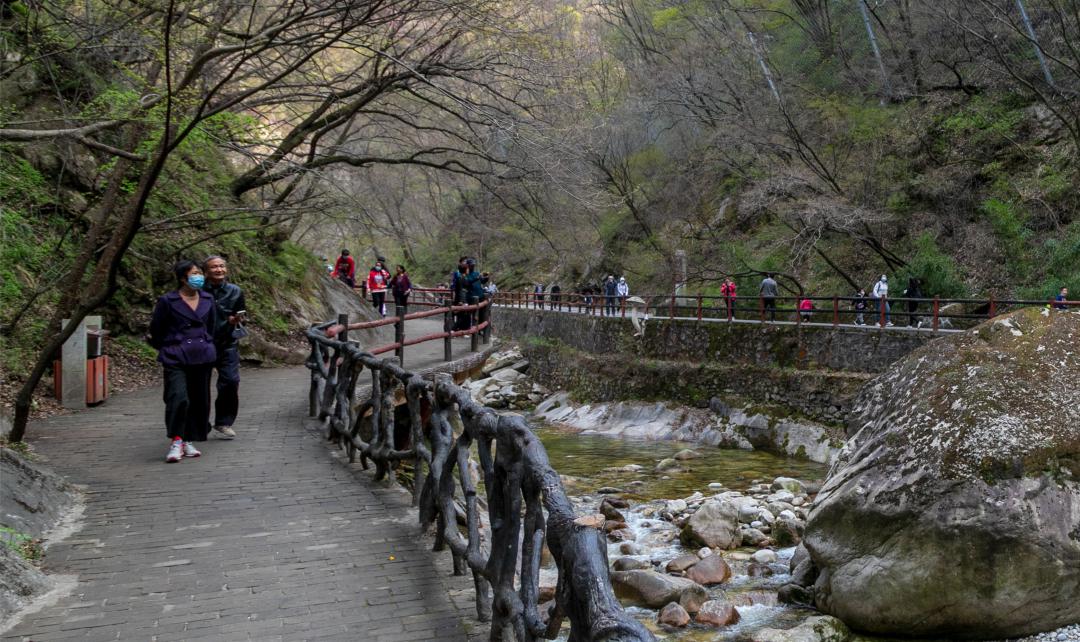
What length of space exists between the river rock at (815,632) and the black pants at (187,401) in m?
5.48

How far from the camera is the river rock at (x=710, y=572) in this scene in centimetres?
920

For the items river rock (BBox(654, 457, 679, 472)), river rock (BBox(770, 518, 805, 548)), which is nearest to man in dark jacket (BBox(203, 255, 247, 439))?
river rock (BBox(770, 518, 805, 548))

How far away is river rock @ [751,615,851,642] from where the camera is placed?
6.79 meters

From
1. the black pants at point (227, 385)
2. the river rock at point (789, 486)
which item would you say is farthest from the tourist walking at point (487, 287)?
the black pants at point (227, 385)

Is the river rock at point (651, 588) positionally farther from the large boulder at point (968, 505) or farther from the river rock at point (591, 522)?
the river rock at point (591, 522)

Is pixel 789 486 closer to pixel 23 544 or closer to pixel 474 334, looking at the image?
pixel 474 334

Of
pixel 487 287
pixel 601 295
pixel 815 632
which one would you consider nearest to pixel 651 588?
pixel 815 632

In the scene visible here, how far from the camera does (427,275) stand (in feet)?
178

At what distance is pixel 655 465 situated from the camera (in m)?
17.3

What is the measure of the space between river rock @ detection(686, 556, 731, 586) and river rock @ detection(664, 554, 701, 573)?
0.31 ft

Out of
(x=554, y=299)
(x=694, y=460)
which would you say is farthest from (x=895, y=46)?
(x=694, y=460)

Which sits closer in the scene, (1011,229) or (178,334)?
(178,334)

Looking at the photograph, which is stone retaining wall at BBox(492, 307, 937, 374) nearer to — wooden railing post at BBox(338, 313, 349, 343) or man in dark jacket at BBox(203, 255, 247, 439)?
wooden railing post at BBox(338, 313, 349, 343)

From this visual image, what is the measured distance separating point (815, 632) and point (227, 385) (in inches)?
240
